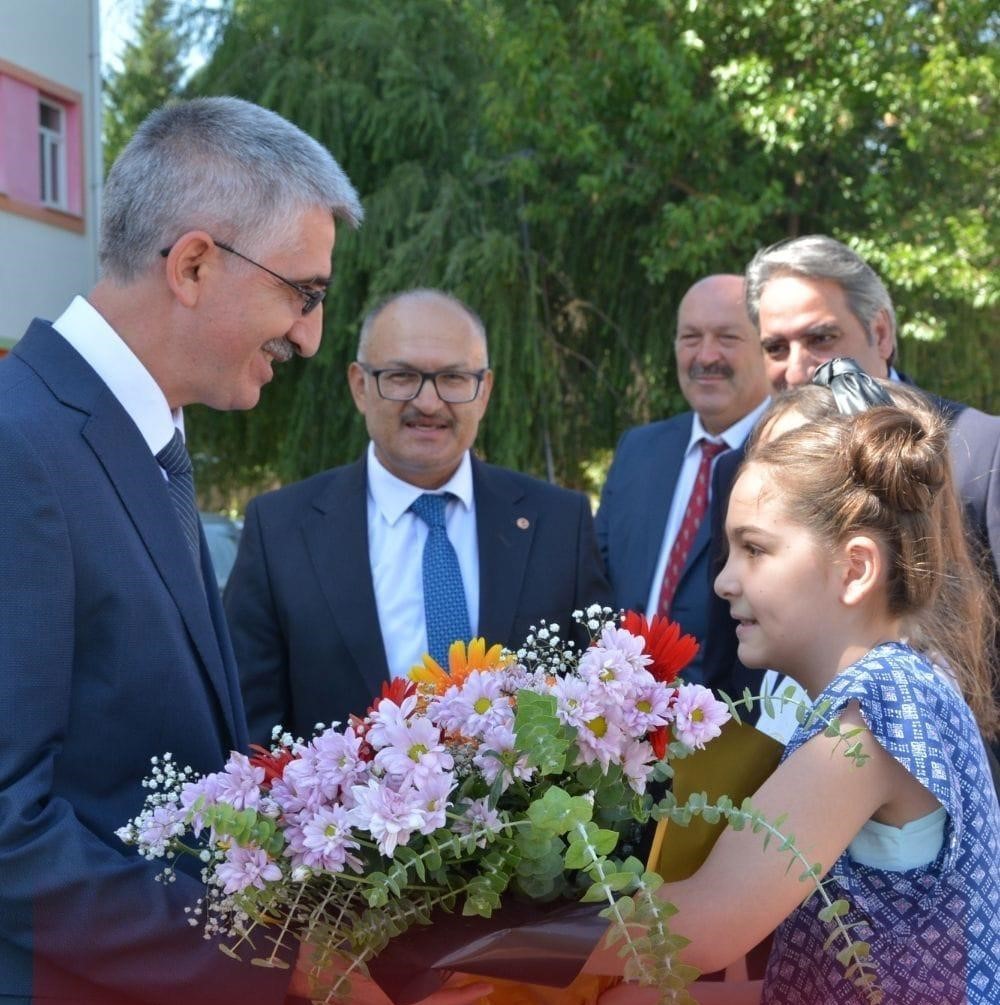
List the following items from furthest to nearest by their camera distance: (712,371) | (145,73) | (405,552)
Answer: (145,73) → (712,371) → (405,552)

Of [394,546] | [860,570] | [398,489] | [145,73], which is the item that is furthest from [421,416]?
[145,73]

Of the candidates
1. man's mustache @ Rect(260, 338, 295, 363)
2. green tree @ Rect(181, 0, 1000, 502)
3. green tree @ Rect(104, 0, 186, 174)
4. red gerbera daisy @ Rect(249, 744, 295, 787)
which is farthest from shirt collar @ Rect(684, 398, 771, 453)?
green tree @ Rect(104, 0, 186, 174)

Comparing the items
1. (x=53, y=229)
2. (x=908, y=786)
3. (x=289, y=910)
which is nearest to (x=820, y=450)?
(x=908, y=786)

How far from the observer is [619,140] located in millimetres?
14547

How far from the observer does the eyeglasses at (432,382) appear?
4375 mm

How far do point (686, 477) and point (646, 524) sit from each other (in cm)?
26

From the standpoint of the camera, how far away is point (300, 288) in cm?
254

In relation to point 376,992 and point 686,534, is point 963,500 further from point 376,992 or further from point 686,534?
point 376,992

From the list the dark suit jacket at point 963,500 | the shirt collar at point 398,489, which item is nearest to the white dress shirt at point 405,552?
the shirt collar at point 398,489

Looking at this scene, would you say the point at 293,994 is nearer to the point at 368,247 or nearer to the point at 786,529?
the point at 786,529

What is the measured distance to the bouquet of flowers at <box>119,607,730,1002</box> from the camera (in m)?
1.74

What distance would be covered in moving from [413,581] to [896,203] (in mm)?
10770

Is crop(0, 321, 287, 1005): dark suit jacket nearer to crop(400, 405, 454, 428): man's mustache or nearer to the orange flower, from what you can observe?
the orange flower

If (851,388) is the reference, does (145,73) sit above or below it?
above
